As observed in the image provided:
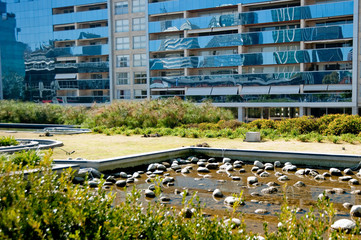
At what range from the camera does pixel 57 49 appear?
205 ft

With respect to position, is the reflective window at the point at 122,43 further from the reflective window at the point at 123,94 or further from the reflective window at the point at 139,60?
the reflective window at the point at 123,94

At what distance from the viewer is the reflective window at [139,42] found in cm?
5756

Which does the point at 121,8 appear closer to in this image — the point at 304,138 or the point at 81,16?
the point at 81,16

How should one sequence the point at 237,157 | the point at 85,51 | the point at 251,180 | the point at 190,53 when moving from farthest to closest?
the point at 85,51 < the point at 190,53 < the point at 237,157 < the point at 251,180

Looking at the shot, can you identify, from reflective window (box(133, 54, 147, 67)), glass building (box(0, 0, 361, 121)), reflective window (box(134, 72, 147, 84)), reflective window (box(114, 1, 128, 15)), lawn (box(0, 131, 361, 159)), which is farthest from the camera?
reflective window (box(114, 1, 128, 15))

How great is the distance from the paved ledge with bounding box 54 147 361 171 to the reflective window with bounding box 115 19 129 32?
4596cm

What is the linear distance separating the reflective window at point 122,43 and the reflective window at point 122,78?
3.94 m

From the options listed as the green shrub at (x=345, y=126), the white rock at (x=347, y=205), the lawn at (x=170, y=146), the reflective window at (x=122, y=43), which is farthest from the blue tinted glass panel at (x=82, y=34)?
the white rock at (x=347, y=205)

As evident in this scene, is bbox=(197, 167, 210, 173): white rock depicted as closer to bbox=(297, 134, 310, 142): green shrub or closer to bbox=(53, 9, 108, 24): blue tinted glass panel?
bbox=(297, 134, 310, 142): green shrub

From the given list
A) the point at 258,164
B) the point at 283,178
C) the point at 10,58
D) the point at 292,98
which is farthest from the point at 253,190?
the point at 10,58

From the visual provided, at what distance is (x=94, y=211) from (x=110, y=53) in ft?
185

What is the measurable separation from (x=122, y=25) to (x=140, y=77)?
836cm

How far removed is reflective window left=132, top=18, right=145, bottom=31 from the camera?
57375 millimetres

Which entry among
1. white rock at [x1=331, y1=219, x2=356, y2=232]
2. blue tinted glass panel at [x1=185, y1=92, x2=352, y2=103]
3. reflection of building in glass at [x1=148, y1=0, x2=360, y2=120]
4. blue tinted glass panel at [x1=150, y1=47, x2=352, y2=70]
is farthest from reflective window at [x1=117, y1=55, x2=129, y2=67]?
white rock at [x1=331, y1=219, x2=356, y2=232]
